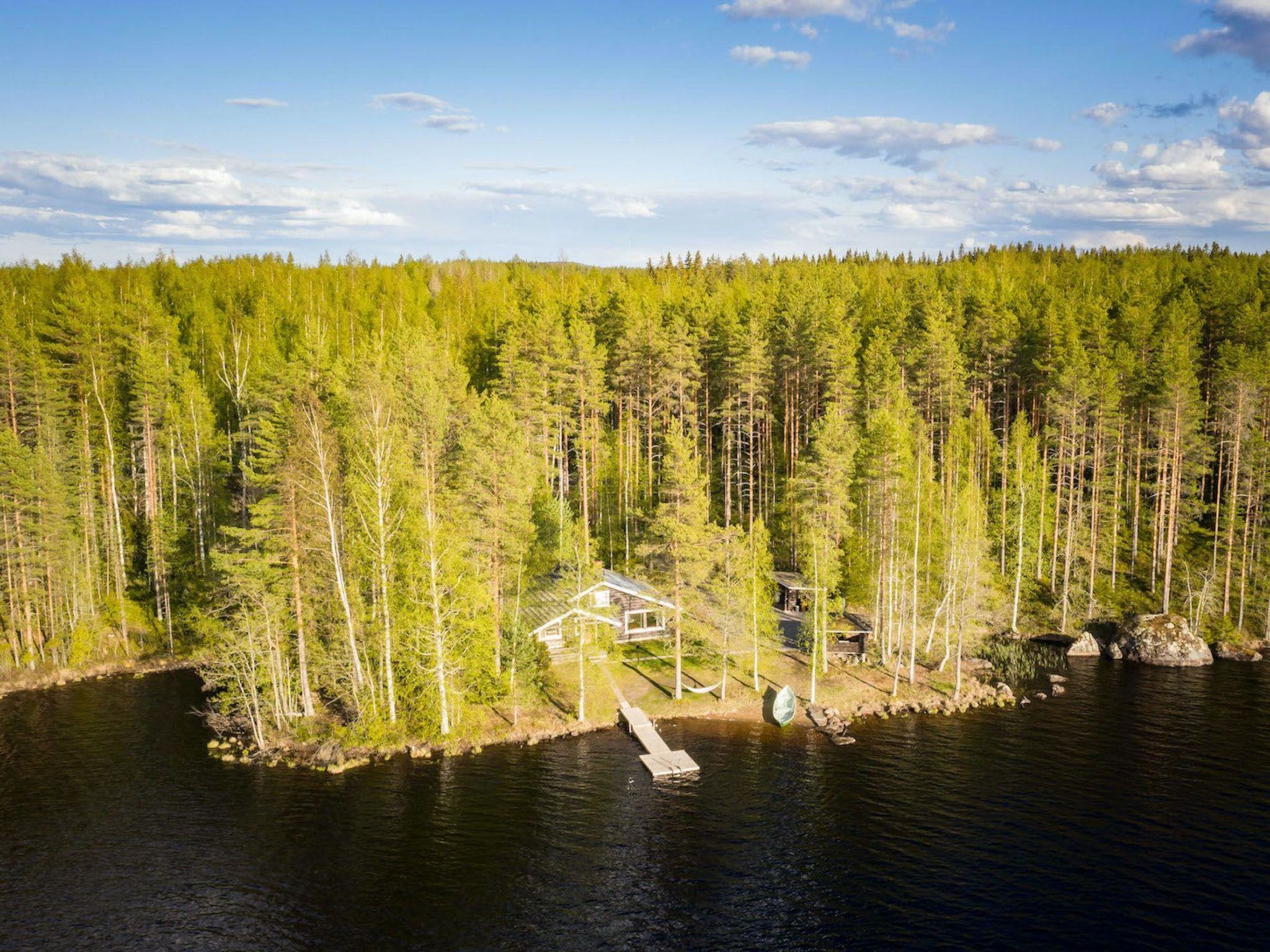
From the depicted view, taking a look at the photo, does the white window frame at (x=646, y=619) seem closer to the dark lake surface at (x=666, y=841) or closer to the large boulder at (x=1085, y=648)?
the dark lake surface at (x=666, y=841)

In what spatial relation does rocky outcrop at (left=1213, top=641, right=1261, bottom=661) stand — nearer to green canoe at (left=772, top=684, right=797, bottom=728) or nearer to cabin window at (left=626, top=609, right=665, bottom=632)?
green canoe at (left=772, top=684, right=797, bottom=728)

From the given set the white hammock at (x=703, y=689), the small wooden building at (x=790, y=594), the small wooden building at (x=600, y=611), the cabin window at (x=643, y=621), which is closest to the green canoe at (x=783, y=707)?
the white hammock at (x=703, y=689)

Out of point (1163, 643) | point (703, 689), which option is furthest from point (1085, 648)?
point (703, 689)

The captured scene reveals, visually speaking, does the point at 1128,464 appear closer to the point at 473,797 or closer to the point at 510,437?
the point at 510,437

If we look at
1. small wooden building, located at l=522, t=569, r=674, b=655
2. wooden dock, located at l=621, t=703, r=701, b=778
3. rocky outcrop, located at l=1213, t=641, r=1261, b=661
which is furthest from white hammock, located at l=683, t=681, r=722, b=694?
rocky outcrop, located at l=1213, t=641, r=1261, b=661

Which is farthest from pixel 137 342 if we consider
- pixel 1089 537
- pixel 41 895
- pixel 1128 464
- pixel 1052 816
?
pixel 1128 464

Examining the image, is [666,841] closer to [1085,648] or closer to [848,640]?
[848,640]
